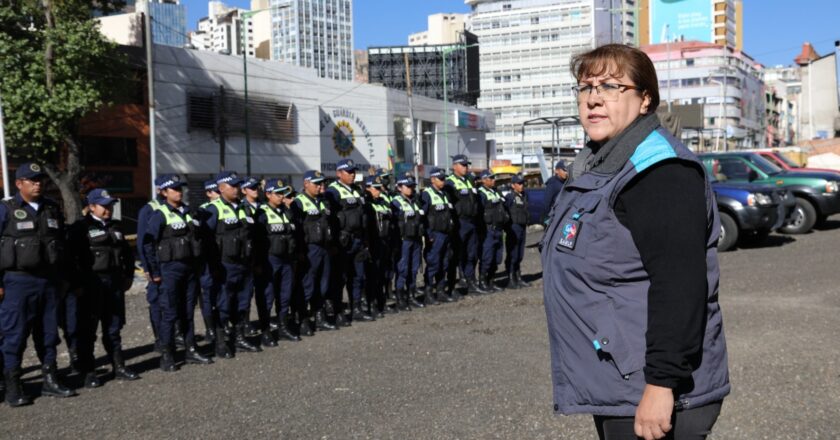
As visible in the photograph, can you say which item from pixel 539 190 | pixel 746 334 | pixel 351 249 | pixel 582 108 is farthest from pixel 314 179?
pixel 539 190

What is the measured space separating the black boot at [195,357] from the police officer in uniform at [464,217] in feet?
17.5

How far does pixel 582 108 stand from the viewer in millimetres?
2648

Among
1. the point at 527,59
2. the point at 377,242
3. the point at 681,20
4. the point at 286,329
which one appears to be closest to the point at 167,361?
the point at 286,329

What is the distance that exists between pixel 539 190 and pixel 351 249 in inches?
586

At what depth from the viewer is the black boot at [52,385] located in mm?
7512

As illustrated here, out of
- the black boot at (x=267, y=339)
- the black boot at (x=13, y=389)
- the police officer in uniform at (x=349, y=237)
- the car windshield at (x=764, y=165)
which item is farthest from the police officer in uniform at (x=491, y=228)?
the black boot at (x=13, y=389)

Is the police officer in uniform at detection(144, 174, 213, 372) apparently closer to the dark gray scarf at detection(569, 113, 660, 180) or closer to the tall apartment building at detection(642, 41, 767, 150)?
the dark gray scarf at detection(569, 113, 660, 180)

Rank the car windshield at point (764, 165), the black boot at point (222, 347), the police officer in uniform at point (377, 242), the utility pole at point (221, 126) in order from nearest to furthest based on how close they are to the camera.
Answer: the black boot at point (222, 347) < the police officer in uniform at point (377, 242) < the car windshield at point (764, 165) < the utility pole at point (221, 126)

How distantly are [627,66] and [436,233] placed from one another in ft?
33.4

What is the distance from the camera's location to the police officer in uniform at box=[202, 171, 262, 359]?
911 centimetres

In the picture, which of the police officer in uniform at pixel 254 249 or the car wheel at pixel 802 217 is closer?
the police officer in uniform at pixel 254 249

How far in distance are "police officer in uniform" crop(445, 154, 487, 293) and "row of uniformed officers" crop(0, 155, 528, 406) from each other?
0.02 m

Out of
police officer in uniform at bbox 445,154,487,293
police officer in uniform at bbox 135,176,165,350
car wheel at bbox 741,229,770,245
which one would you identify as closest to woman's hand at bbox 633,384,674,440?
police officer in uniform at bbox 135,176,165,350

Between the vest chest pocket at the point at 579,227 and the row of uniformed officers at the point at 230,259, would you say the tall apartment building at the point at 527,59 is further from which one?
the vest chest pocket at the point at 579,227
